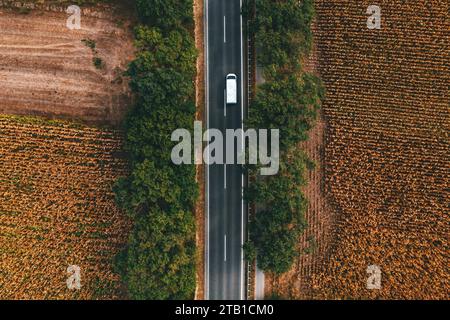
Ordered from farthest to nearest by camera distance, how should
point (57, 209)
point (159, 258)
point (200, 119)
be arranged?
point (57, 209)
point (200, 119)
point (159, 258)

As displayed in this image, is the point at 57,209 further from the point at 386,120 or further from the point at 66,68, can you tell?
the point at 386,120

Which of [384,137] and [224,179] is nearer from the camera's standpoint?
[224,179]

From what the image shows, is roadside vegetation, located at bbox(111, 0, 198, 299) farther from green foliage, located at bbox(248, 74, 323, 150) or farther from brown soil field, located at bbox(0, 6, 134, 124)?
green foliage, located at bbox(248, 74, 323, 150)

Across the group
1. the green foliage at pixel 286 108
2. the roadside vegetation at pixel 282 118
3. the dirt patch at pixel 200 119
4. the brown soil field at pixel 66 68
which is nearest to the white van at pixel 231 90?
the dirt patch at pixel 200 119

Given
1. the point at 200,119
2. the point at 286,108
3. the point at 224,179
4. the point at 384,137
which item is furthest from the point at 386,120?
the point at 200,119

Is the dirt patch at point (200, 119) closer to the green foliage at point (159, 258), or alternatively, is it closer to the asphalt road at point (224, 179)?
the asphalt road at point (224, 179)

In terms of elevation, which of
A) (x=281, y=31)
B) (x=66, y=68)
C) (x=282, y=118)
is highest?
(x=281, y=31)
